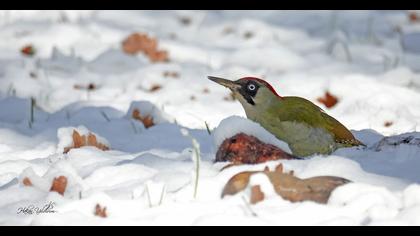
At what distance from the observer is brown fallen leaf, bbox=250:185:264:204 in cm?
373

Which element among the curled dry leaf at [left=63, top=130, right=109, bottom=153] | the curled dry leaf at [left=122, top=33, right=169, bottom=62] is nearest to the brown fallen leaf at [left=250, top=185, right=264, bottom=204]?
the curled dry leaf at [left=63, top=130, right=109, bottom=153]

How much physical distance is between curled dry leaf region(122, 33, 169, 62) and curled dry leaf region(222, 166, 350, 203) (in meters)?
4.68

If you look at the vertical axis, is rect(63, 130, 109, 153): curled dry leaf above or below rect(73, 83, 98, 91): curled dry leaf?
below

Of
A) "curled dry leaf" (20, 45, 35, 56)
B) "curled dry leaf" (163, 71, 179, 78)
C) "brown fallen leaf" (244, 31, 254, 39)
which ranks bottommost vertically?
"curled dry leaf" (163, 71, 179, 78)

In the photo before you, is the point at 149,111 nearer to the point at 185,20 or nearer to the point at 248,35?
the point at 248,35

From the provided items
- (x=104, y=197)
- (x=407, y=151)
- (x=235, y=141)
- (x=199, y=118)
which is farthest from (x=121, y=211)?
(x=199, y=118)

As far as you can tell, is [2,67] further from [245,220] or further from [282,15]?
[245,220]

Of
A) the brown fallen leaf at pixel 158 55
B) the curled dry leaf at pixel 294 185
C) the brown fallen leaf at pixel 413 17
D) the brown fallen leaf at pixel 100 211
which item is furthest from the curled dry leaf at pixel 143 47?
the brown fallen leaf at pixel 100 211

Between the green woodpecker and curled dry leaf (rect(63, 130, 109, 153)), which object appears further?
curled dry leaf (rect(63, 130, 109, 153))

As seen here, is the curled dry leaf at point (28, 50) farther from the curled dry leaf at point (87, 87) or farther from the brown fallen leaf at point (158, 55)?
the brown fallen leaf at point (158, 55)

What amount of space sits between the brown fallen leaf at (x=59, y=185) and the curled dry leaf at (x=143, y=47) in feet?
14.5

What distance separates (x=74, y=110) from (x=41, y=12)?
3.26 m

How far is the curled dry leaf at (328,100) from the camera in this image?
7.33 metres

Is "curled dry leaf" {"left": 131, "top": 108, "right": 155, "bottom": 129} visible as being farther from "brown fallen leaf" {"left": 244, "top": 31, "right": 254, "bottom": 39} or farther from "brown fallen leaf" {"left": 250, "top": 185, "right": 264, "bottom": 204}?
"brown fallen leaf" {"left": 244, "top": 31, "right": 254, "bottom": 39}
